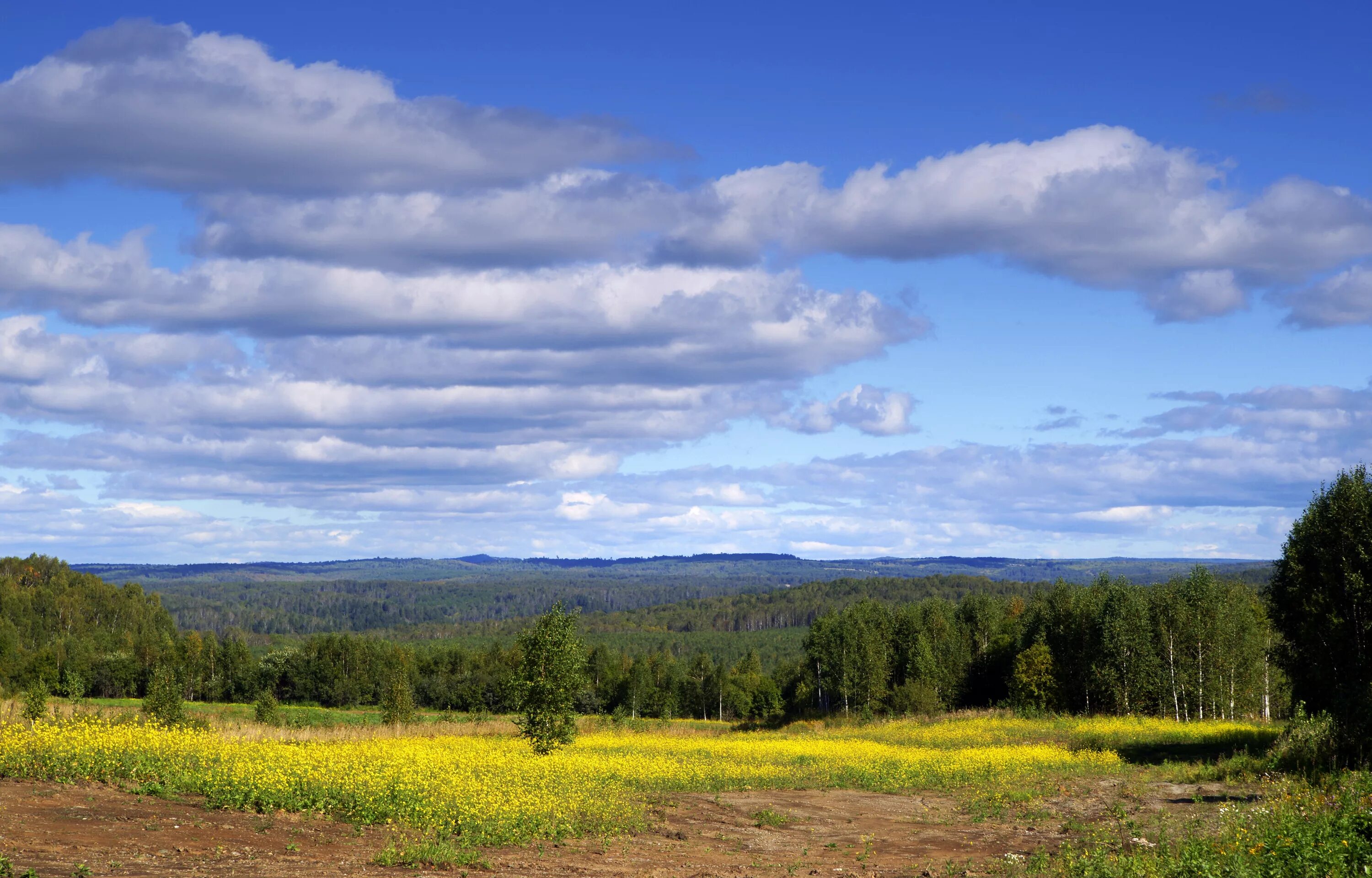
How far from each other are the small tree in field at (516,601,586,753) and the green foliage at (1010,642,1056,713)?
1920 inches

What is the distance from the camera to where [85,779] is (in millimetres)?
20922

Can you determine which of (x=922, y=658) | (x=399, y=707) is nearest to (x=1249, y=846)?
(x=399, y=707)

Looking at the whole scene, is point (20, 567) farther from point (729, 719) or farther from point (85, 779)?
point (85, 779)

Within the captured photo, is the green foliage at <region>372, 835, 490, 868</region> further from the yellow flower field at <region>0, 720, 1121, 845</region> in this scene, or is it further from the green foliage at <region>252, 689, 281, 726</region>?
the green foliage at <region>252, 689, 281, 726</region>

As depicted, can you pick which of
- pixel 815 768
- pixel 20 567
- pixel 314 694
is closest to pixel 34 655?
pixel 314 694

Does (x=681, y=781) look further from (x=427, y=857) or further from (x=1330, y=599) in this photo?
(x=1330, y=599)

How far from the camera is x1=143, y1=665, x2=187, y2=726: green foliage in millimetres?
42875

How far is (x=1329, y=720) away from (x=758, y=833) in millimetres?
23951

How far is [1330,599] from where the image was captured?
3928cm

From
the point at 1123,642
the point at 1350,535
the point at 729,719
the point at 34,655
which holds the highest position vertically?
the point at 1350,535

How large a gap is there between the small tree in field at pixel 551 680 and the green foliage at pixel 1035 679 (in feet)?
160

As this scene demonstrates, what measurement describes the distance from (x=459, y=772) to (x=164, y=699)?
24752mm

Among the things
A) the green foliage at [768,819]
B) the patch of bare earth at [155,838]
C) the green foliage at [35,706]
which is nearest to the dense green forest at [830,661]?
the green foliage at [35,706]

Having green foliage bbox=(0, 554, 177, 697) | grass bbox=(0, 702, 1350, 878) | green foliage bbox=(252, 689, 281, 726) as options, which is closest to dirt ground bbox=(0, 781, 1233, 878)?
grass bbox=(0, 702, 1350, 878)
